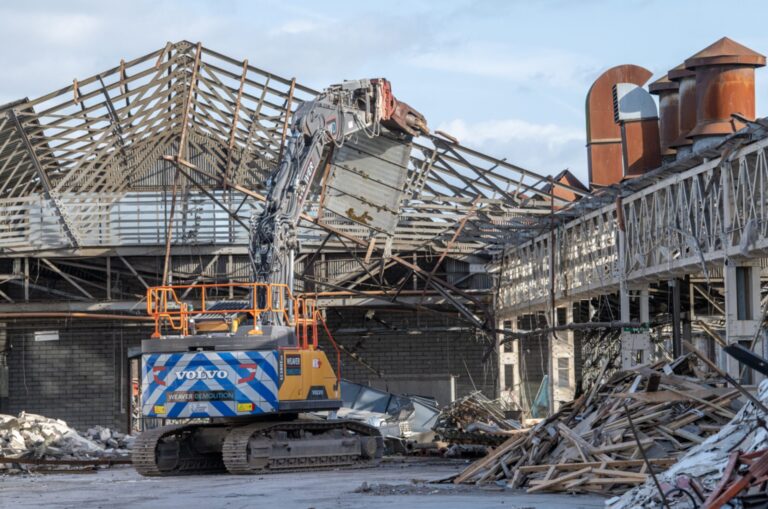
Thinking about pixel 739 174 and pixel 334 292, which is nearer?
pixel 739 174

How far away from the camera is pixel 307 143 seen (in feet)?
76.8

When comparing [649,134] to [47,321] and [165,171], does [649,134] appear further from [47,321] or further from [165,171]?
[47,321]

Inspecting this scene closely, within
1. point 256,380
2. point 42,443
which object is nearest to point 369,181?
point 42,443

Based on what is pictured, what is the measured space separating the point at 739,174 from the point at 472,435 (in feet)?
23.3

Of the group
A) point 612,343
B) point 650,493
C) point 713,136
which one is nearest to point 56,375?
point 612,343

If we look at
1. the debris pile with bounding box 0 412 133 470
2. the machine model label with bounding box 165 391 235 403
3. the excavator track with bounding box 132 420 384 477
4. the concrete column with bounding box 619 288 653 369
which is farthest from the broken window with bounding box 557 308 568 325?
the machine model label with bounding box 165 391 235 403

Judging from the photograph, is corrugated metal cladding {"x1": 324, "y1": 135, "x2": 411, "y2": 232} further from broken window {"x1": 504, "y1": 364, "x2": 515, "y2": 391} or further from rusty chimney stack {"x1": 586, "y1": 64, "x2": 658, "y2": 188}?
broken window {"x1": 504, "y1": 364, "x2": 515, "y2": 391}

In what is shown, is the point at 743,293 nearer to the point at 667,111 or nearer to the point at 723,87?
the point at 723,87

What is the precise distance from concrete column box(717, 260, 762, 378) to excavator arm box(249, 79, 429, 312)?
7.04 m

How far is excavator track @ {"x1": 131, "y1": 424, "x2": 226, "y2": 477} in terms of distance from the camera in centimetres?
1975

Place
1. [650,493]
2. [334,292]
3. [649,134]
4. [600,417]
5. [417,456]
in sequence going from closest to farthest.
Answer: [650,493], [600,417], [417,456], [649,134], [334,292]

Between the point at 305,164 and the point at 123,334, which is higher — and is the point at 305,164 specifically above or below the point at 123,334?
above

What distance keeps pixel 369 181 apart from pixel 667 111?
6.77 m

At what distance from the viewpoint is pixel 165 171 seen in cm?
3800
